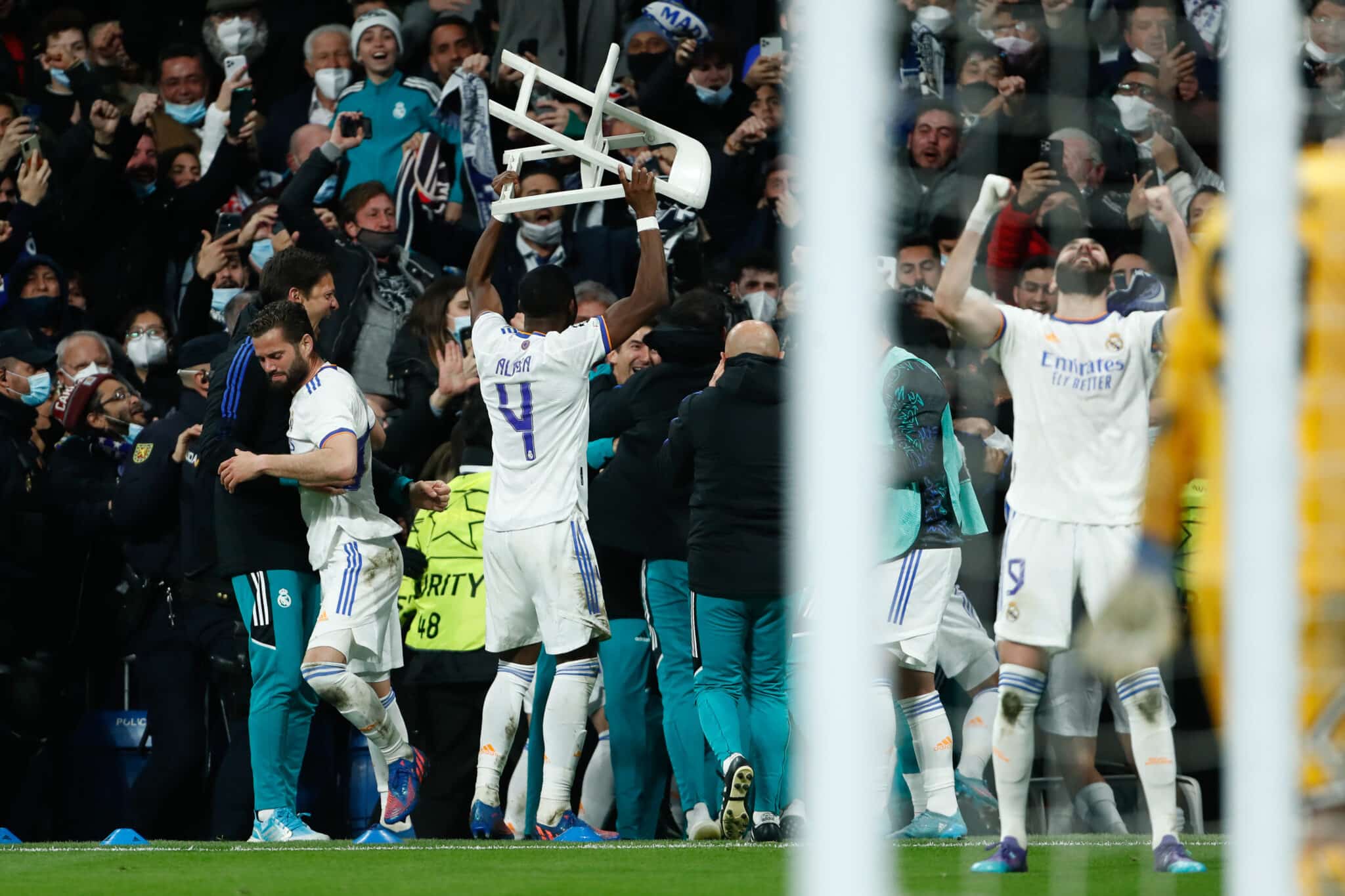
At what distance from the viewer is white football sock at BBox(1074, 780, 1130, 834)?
838cm

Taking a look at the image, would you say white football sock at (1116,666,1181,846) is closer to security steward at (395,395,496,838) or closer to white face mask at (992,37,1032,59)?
white face mask at (992,37,1032,59)

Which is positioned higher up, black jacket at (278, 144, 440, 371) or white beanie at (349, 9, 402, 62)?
white beanie at (349, 9, 402, 62)

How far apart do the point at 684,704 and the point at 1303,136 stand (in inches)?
144

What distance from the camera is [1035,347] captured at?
6.45 m

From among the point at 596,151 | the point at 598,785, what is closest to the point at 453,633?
the point at 598,785

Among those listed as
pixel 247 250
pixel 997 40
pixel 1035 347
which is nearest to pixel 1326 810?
pixel 1035 347

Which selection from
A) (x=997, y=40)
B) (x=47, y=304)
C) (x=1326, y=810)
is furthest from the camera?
(x=47, y=304)

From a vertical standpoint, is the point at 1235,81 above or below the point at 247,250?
below

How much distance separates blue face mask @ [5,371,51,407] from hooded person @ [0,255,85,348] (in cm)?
110

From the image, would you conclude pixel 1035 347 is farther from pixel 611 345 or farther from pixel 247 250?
pixel 247 250

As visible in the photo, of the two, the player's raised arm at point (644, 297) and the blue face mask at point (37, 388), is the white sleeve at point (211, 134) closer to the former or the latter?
the blue face mask at point (37, 388)

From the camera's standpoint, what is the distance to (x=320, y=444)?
7.86 metres

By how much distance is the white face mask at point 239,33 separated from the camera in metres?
12.9

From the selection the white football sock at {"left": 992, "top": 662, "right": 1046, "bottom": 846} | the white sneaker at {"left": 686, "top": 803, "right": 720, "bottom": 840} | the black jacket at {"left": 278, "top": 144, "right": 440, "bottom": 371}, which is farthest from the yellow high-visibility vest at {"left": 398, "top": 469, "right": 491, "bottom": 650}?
the white football sock at {"left": 992, "top": 662, "right": 1046, "bottom": 846}
